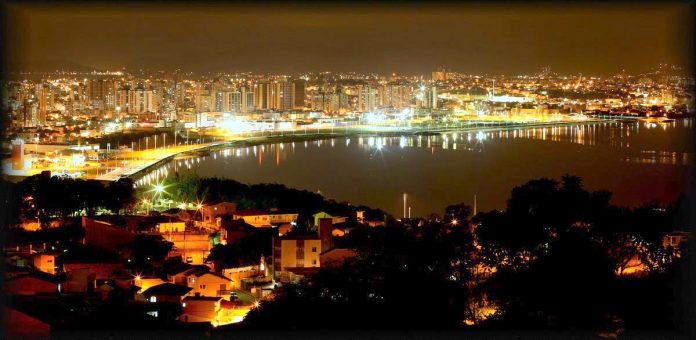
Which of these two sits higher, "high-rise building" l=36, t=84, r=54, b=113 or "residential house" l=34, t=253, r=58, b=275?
"high-rise building" l=36, t=84, r=54, b=113

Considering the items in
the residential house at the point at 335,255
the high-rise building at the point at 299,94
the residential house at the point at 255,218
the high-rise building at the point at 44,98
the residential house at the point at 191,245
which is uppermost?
the high-rise building at the point at 299,94

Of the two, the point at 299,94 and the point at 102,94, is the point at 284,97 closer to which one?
the point at 299,94

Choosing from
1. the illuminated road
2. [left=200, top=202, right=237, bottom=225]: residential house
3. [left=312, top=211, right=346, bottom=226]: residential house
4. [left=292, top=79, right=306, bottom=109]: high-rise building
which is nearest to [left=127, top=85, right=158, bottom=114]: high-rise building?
the illuminated road

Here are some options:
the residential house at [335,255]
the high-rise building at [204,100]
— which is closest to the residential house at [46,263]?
the residential house at [335,255]

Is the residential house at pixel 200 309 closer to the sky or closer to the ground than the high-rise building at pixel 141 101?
closer to the ground

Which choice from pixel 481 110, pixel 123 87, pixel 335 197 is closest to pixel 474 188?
pixel 335 197

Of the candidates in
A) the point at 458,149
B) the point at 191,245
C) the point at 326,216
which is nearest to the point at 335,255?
the point at 191,245

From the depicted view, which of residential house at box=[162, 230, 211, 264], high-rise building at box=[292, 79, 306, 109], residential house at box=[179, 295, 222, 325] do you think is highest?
high-rise building at box=[292, 79, 306, 109]

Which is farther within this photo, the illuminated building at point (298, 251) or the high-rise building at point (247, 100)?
the high-rise building at point (247, 100)

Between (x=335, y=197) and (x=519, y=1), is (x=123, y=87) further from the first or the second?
(x=519, y=1)

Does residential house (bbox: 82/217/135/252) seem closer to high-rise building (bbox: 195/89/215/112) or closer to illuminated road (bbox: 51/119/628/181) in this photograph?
illuminated road (bbox: 51/119/628/181)

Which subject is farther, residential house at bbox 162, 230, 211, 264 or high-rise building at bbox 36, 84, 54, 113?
high-rise building at bbox 36, 84, 54, 113

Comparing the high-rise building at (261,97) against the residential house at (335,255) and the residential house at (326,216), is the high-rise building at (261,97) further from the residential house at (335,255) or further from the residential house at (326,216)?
the residential house at (335,255)
